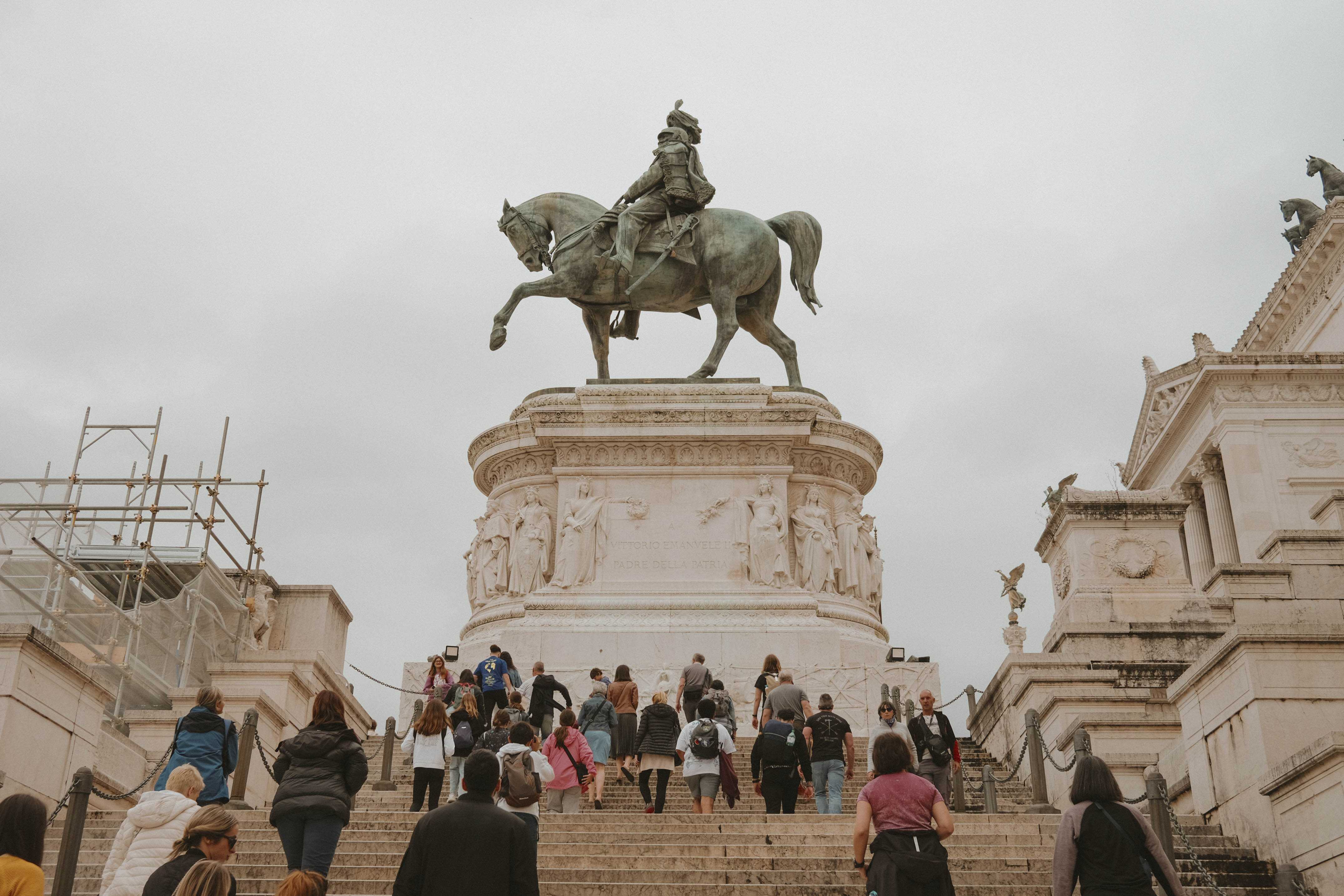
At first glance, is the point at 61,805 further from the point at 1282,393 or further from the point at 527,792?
the point at 1282,393

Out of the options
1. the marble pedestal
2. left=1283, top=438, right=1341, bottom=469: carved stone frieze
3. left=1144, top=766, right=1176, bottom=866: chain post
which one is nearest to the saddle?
the marble pedestal

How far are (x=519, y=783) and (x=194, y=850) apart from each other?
3616 millimetres

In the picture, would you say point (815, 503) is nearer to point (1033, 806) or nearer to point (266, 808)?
point (1033, 806)

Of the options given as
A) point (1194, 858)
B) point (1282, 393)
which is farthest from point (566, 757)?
point (1282, 393)

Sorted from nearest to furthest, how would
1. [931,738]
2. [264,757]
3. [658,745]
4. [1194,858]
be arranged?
[1194,858], [931,738], [264,757], [658,745]

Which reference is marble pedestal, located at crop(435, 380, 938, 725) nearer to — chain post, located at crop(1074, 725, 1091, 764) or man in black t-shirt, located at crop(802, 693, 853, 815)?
man in black t-shirt, located at crop(802, 693, 853, 815)

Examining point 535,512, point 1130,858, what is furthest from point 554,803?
point 535,512

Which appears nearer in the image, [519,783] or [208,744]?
[519,783]

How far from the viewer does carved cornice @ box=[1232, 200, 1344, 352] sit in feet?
159

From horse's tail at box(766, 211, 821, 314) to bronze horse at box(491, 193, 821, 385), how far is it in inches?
0.7

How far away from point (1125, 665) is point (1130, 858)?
15584 millimetres

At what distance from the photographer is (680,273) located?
90.6ft

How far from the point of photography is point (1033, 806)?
15.6m

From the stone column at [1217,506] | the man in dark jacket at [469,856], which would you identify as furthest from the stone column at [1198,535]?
the man in dark jacket at [469,856]
